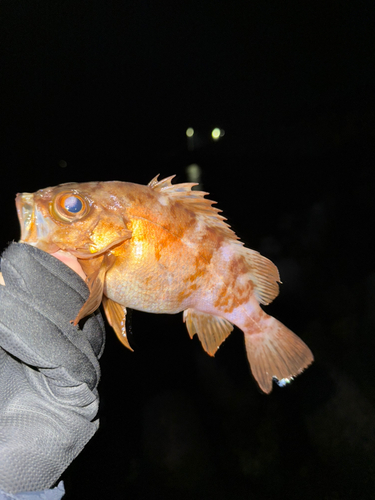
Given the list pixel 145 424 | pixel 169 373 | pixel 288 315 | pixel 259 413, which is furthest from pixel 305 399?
pixel 145 424

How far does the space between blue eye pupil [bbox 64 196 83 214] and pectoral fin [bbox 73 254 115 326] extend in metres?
0.22

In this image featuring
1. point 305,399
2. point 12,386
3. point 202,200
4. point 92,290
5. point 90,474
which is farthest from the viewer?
point 305,399

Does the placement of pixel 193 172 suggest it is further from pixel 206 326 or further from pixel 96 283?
pixel 96 283

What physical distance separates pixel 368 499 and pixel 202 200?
20.9ft

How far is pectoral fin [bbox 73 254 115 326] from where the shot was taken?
968 millimetres

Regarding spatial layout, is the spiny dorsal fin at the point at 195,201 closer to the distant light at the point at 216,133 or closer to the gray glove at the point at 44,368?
the gray glove at the point at 44,368

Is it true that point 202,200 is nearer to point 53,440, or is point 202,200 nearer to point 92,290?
point 92,290

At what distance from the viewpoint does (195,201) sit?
1.31 m

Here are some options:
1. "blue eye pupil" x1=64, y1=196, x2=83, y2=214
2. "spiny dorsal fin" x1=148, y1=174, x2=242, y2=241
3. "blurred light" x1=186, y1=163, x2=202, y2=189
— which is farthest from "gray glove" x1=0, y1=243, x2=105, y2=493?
"blurred light" x1=186, y1=163, x2=202, y2=189

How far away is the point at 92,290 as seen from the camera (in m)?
1.02

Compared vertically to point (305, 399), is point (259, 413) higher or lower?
lower

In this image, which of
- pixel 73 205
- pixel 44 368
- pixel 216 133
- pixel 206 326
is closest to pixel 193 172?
pixel 216 133

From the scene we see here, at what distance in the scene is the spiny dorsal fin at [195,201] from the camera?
50.5 inches

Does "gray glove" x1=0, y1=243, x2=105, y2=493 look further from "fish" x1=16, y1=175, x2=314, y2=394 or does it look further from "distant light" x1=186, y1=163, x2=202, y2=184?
"distant light" x1=186, y1=163, x2=202, y2=184
